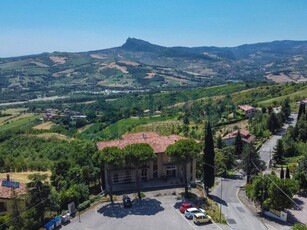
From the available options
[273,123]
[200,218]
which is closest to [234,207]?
[200,218]

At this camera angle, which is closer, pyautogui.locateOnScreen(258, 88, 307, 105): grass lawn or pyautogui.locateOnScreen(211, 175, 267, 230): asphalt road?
pyautogui.locateOnScreen(211, 175, 267, 230): asphalt road

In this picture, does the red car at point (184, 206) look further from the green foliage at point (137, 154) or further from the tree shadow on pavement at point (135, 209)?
the green foliage at point (137, 154)

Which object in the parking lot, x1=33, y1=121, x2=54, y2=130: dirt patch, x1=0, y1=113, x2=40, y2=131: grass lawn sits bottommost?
x1=0, y1=113, x2=40, y2=131: grass lawn

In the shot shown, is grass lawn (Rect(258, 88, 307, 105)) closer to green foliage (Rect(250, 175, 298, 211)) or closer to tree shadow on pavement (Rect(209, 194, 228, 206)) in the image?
tree shadow on pavement (Rect(209, 194, 228, 206))

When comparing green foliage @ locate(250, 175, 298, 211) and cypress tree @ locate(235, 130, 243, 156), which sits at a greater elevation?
green foliage @ locate(250, 175, 298, 211)

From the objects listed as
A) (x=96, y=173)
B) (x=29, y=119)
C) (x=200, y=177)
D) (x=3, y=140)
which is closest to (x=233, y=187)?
(x=200, y=177)

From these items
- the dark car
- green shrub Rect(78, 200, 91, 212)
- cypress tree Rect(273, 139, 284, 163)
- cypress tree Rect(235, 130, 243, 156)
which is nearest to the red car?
the dark car

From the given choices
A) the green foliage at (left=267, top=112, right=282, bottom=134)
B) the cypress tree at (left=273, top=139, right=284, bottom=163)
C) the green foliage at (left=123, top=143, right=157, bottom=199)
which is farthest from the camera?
the green foliage at (left=267, top=112, right=282, bottom=134)

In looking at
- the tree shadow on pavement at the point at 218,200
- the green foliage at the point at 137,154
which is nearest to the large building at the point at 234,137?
the tree shadow on pavement at the point at 218,200

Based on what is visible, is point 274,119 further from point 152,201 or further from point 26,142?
point 26,142
